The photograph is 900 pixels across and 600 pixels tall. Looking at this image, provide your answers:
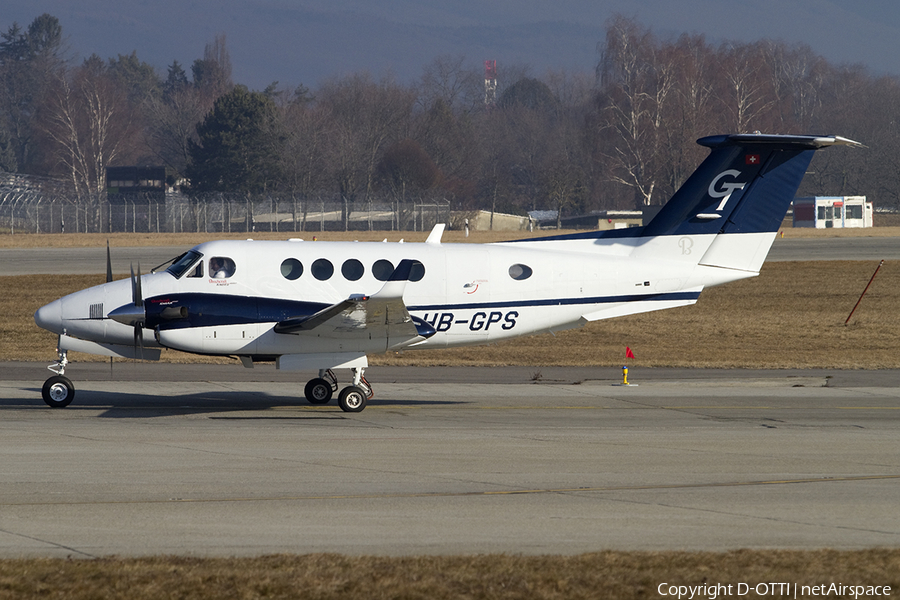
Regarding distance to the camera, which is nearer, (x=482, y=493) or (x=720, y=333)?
(x=482, y=493)

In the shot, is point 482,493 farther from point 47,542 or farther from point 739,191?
point 739,191

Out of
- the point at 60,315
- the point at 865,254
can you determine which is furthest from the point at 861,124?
the point at 60,315

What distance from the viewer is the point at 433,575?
24.0ft

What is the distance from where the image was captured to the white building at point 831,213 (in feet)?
284

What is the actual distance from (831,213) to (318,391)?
80412mm

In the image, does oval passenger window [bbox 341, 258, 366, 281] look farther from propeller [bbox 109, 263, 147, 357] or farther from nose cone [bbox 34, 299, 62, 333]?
nose cone [bbox 34, 299, 62, 333]

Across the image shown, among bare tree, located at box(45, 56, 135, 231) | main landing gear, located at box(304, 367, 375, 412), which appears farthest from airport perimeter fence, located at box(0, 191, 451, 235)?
main landing gear, located at box(304, 367, 375, 412)

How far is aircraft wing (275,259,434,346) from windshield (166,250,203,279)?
6.41 feet

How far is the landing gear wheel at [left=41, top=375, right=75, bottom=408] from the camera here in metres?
16.0

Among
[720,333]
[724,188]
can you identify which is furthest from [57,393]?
[720,333]

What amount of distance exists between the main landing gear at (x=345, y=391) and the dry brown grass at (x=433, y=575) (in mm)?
8247

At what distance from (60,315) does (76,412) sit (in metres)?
1.73

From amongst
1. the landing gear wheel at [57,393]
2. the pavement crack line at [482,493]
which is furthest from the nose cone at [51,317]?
the pavement crack line at [482,493]

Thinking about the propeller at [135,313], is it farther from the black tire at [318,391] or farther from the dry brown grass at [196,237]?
the dry brown grass at [196,237]
